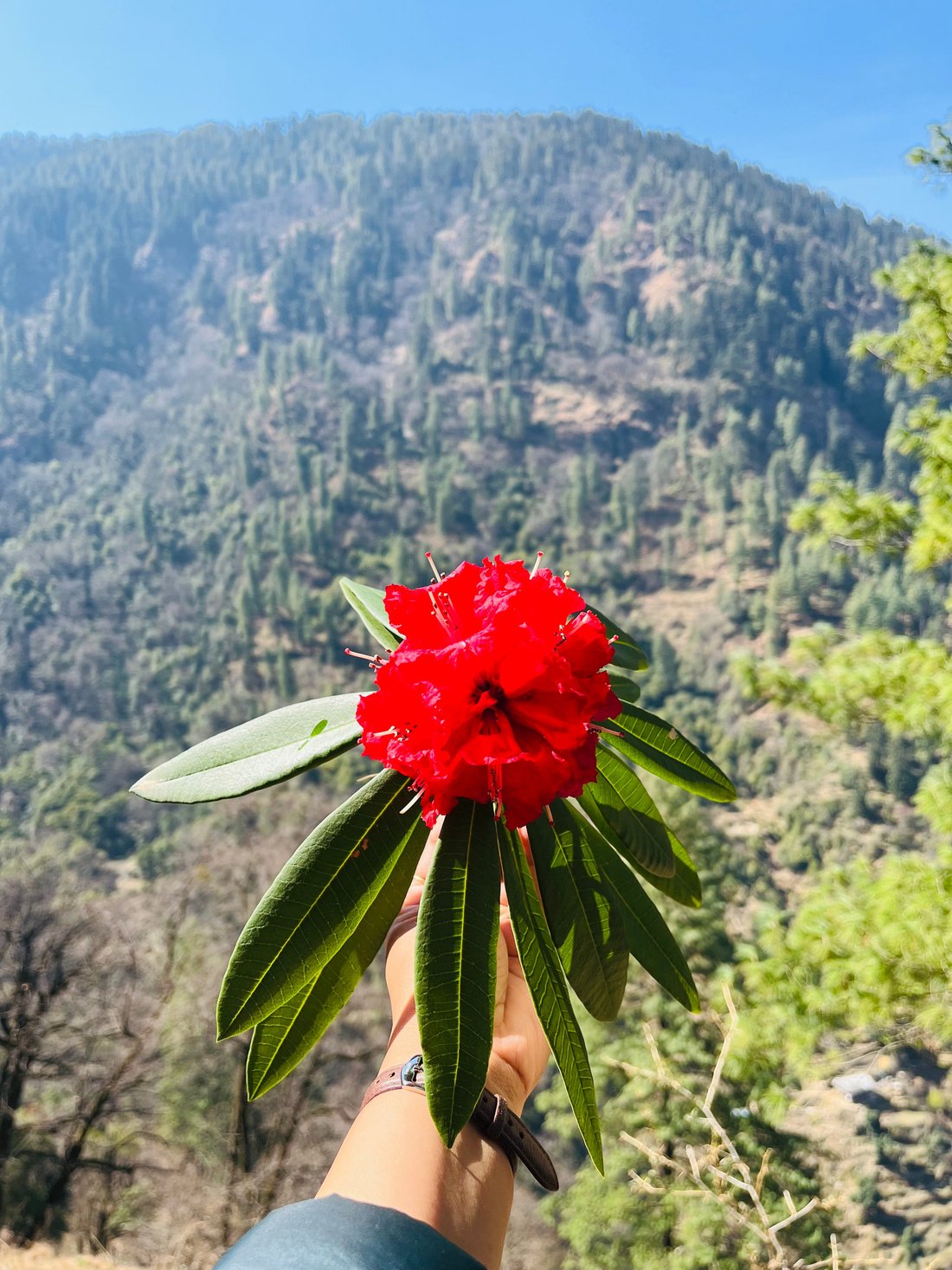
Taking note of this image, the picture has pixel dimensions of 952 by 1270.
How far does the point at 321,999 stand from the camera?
43.6 inches

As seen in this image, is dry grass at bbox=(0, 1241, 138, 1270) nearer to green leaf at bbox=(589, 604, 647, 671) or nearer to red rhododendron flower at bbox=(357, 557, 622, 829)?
green leaf at bbox=(589, 604, 647, 671)

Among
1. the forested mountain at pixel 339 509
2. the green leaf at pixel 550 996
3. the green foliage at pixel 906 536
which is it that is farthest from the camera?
the forested mountain at pixel 339 509

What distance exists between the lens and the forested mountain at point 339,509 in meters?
10.3

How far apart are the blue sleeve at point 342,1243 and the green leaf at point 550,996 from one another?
231 mm

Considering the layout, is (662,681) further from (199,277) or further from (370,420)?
(199,277)

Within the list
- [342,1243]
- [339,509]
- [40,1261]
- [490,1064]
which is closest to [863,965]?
[490,1064]

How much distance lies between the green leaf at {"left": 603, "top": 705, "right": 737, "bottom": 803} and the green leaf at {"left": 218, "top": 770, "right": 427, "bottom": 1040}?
0.37 meters

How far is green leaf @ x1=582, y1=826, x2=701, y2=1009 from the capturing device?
1.27 m

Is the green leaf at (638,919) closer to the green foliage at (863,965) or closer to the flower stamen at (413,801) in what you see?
the flower stamen at (413,801)

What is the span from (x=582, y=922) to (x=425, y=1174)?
38cm

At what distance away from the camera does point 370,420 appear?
85.1 m

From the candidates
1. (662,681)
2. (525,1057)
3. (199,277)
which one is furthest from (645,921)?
(199,277)

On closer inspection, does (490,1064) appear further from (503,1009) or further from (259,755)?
(259,755)

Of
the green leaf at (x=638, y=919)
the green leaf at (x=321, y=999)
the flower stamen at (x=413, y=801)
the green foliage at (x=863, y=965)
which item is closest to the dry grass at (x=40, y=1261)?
the green foliage at (x=863, y=965)
